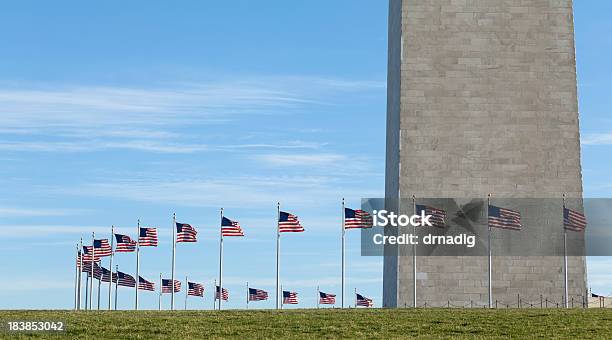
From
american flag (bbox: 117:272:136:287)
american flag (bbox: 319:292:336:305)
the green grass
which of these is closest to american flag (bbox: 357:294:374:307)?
american flag (bbox: 319:292:336:305)

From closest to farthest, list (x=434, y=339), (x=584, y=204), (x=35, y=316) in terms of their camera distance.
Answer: (x=434, y=339) → (x=35, y=316) → (x=584, y=204)

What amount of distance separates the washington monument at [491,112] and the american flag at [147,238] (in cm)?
1610

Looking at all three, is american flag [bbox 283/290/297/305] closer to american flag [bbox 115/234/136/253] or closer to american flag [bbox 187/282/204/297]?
american flag [bbox 187/282/204/297]

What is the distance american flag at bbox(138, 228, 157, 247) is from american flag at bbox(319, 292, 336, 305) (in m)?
21.0

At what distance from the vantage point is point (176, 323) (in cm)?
4566

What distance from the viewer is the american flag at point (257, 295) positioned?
275ft

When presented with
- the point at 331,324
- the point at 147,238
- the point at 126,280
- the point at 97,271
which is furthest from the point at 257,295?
the point at 331,324

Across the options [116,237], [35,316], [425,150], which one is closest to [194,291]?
[116,237]

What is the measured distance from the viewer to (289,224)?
196 feet

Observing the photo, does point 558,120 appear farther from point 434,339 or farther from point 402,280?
point 434,339

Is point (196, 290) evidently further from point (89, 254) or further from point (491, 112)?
point (491, 112)

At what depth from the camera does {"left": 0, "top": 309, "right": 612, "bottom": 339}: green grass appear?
42.4 meters

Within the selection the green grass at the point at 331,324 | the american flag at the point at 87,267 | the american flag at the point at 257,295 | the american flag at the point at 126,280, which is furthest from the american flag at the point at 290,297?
the green grass at the point at 331,324

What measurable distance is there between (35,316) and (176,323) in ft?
23.9
